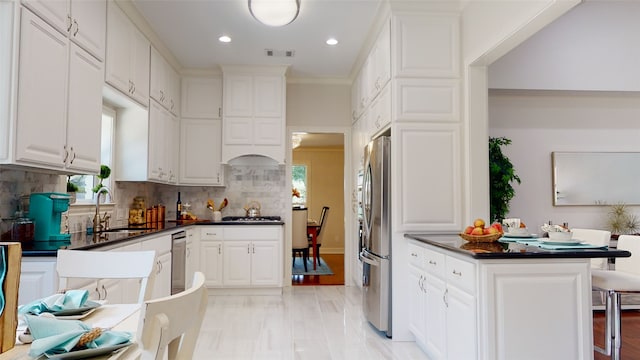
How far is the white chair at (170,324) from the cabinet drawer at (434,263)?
6.59 ft

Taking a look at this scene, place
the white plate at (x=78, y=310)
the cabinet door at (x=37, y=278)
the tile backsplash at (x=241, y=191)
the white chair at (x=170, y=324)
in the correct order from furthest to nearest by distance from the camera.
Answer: the tile backsplash at (x=241, y=191) < the cabinet door at (x=37, y=278) < the white plate at (x=78, y=310) < the white chair at (x=170, y=324)

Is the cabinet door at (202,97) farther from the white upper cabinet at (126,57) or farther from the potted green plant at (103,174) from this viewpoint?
the potted green plant at (103,174)

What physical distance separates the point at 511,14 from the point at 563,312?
1887 mm

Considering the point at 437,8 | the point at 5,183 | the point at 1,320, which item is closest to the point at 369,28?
the point at 437,8

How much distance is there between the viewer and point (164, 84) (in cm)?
461

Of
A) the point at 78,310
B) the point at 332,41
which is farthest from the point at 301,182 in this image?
the point at 78,310

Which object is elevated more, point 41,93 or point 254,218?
point 41,93

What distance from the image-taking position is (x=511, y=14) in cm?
269

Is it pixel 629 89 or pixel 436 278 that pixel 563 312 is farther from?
pixel 629 89

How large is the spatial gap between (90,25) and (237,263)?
302 centimetres

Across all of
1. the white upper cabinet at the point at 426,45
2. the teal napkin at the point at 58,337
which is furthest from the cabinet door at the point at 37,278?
the white upper cabinet at the point at 426,45

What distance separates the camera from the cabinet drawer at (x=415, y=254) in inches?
121

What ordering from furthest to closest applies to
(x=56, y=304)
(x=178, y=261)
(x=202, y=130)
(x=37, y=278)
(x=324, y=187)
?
(x=324, y=187), (x=202, y=130), (x=178, y=261), (x=37, y=278), (x=56, y=304)

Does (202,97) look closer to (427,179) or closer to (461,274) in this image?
(427,179)
